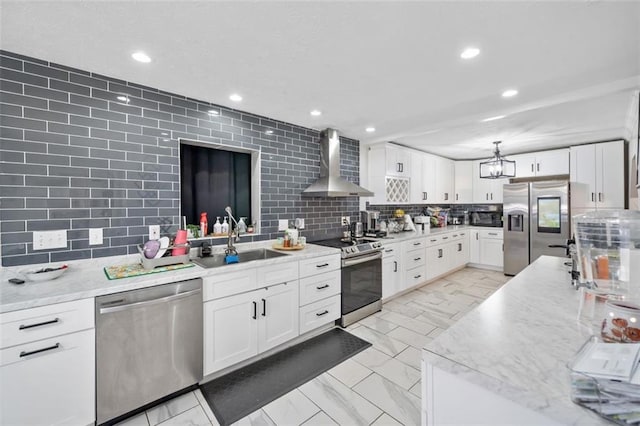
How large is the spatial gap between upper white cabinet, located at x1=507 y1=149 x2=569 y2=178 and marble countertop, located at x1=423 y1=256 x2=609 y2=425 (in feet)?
14.3

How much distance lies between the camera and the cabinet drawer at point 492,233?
514 centimetres

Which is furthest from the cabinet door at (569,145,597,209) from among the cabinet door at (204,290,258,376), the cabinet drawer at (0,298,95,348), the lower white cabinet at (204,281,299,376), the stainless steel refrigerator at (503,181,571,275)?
the cabinet drawer at (0,298,95,348)

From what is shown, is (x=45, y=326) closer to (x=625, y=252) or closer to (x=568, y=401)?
(x=568, y=401)

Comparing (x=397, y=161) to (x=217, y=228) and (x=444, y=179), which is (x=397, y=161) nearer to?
(x=444, y=179)

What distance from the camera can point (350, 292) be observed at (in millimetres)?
3004

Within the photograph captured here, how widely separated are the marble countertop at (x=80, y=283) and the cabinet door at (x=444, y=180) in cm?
433

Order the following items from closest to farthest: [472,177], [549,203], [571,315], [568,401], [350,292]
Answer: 1. [568,401]
2. [571,315]
3. [350,292]
4. [549,203]
5. [472,177]

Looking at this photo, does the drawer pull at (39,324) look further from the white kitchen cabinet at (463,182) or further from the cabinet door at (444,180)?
the white kitchen cabinet at (463,182)

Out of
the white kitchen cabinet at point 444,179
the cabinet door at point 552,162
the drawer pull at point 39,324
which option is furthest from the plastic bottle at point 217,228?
the cabinet door at point 552,162

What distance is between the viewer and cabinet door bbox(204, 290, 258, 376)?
1976 millimetres

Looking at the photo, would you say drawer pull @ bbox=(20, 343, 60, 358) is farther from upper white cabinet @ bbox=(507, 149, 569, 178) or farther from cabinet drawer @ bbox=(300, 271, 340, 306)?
upper white cabinet @ bbox=(507, 149, 569, 178)

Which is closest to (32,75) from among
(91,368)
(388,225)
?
(91,368)

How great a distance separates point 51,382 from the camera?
1.42 meters

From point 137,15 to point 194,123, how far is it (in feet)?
3.71
